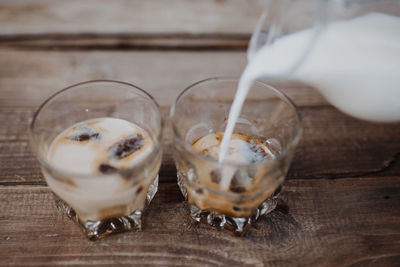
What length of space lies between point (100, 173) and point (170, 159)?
250mm

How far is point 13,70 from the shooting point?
1312 millimetres

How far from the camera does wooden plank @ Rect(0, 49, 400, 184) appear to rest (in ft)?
3.48

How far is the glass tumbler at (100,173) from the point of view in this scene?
782 millimetres

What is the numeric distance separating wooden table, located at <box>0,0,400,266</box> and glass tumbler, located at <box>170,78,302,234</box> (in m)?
0.05

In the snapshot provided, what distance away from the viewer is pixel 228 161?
934mm

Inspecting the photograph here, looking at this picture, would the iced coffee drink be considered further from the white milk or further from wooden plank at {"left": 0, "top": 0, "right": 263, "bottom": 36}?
wooden plank at {"left": 0, "top": 0, "right": 263, "bottom": 36}

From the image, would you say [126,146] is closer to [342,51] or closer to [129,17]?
[342,51]

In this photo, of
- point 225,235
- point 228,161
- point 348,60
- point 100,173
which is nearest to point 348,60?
point 348,60

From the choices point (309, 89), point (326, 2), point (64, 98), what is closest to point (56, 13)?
point (64, 98)

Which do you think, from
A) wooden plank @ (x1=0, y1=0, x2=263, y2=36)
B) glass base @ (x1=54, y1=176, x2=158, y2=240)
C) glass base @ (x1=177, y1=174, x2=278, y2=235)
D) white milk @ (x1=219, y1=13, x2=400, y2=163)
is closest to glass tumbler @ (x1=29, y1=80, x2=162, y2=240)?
glass base @ (x1=54, y1=176, x2=158, y2=240)

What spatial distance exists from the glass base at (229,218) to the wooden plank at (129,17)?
729mm

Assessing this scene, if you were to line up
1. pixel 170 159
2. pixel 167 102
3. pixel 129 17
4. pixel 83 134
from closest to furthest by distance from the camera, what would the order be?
1. pixel 83 134
2. pixel 170 159
3. pixel 167 102
4. pixel 129 17

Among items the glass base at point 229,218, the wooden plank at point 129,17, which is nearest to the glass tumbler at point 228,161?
the glass base at point 229,218

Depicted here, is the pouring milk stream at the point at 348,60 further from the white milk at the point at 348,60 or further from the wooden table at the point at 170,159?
the wooden table at the point at 170,159
